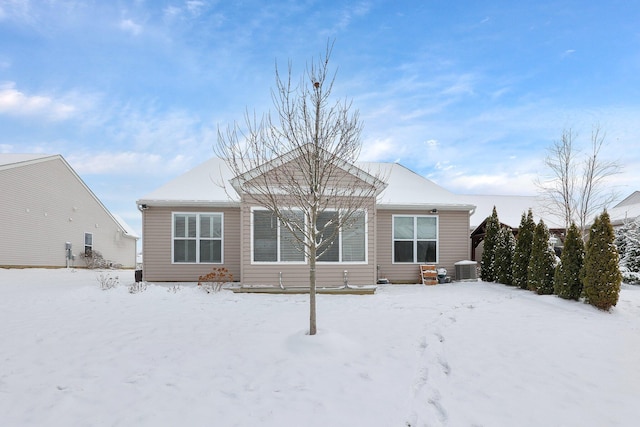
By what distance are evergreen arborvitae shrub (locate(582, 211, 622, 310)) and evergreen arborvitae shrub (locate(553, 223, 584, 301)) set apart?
0.37 metres

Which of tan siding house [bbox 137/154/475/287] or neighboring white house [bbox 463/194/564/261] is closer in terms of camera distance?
tan siding house [bbox 137/154/475/287]

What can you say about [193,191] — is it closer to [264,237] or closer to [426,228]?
[264,237]

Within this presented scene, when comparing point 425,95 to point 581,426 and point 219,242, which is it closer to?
point 219,242

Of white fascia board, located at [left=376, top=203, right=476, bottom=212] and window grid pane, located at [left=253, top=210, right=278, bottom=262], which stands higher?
white fascia board, located at [left=376, top=203, right=476, bottom=212]

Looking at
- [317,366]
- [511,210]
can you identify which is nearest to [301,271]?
[317,366]

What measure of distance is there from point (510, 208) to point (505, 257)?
13.9 meters

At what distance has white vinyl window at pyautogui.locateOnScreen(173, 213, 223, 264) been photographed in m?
13.4

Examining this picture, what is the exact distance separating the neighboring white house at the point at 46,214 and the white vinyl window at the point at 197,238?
11010mm

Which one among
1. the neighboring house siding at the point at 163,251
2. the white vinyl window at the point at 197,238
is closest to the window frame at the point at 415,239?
the neighboring house siding at the point at 163,251

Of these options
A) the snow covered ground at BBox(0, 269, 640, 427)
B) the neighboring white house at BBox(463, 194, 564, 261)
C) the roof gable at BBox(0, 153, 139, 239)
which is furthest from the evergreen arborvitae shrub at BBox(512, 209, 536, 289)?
the roof gable at BBox(0, 153, 139, 239)

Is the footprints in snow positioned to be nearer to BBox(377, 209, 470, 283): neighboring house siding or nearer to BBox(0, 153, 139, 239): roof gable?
BBox(377, 209, 470, 283): neighboring house siding

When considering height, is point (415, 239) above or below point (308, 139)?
below

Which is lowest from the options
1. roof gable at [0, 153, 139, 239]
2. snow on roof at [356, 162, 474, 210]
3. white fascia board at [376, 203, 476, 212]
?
white fascia board at [376, 203, 476, 212]

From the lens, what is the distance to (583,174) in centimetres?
1662
